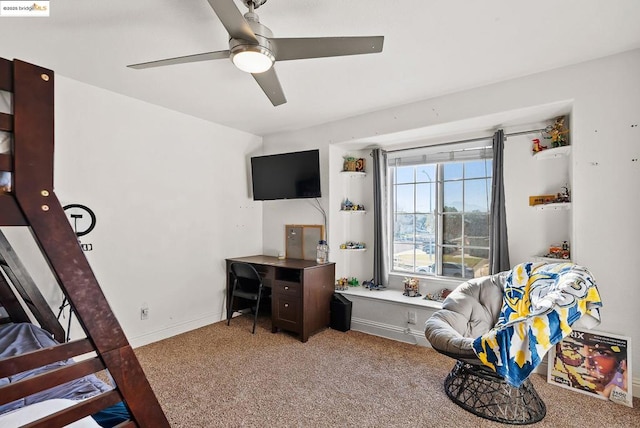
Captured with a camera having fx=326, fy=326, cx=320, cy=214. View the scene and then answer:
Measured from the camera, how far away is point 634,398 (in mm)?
2238

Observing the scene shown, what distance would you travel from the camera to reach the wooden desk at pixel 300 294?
3316 mm

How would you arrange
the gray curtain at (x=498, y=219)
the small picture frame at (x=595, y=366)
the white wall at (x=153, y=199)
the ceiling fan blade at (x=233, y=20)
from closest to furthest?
1. the ceiling fan blade at (x=233, y=20)
2. the small picture frame at (x=595, y=366)
3. the white wall at (x=153, y=199)
4. the gray curtain at (x=498, y=219)

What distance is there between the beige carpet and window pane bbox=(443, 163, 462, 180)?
1802mm

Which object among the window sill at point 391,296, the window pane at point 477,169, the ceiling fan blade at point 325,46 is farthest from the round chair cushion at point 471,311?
the ceiling fan blade at point 325,46

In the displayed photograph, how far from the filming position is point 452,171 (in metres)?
3.54

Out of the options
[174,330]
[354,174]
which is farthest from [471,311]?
[174,330]

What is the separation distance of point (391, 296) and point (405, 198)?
1.16 meters

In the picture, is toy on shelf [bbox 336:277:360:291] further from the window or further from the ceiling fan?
the ceiling fan

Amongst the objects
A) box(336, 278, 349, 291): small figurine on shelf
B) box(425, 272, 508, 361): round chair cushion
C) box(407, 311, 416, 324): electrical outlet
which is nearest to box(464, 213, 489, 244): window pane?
box(425, 272, 508, 361): round chair cushion

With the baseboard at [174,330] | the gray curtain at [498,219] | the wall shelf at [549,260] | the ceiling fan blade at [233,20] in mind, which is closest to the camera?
the ceiling fan blade at [233,20]

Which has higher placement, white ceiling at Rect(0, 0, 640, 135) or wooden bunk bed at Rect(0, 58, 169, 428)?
white ceiling at Rect(0, 0, 640, 135)

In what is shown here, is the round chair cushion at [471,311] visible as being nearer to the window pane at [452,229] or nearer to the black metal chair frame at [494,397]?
the black metal chair frame at [494,397]

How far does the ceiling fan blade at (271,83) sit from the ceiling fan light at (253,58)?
0.12 meters

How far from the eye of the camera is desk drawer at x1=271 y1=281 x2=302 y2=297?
132 inches
